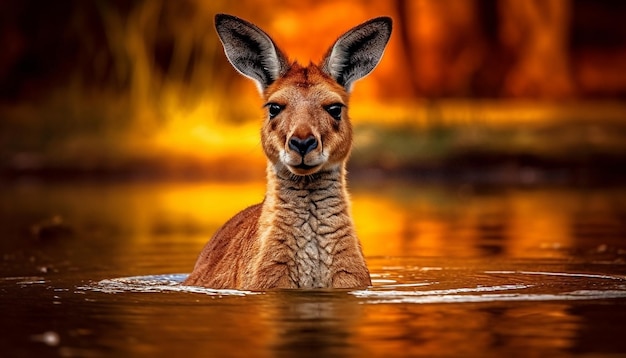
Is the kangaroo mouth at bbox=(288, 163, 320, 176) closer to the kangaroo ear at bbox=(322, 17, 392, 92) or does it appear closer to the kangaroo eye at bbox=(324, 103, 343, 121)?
the kangaroo eye at bbox=(324, 103, 343, 121)

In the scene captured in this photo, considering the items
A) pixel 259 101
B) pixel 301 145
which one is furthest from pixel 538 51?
pixel 301 145

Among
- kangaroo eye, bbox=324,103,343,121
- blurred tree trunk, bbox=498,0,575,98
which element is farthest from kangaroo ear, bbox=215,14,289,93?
blurred tree trunk, bbox=498,0,575,98

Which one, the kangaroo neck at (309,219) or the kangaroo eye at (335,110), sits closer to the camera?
the kangaroo neck at (309,219)

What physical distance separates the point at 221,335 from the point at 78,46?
16.5 metres

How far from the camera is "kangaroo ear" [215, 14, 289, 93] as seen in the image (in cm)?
921

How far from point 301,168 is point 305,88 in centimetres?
62

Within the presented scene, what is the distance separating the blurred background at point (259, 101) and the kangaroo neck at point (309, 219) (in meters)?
12.1

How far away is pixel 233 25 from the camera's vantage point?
927 centimetres

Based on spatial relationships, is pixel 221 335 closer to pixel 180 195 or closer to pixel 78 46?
pixel 180 195

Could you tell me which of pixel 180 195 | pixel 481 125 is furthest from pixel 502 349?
pixel 481 125

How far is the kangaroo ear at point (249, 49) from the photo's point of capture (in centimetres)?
921

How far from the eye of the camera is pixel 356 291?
8.66 metres

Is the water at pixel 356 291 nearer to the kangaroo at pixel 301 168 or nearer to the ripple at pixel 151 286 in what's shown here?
the ripple at pixel 151 286

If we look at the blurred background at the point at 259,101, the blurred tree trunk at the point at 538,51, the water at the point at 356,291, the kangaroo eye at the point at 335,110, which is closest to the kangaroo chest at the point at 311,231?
the water at the point at 356,291
